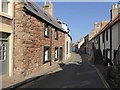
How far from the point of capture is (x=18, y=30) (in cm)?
1658

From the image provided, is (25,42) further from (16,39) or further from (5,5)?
(5,5)

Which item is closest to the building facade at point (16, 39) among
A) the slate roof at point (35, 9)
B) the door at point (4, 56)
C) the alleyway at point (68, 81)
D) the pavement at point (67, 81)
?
the door at point (4, 56)

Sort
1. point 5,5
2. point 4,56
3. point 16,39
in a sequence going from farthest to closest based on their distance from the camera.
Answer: point 16,39, point 4,56, point 5,5

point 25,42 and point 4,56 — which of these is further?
→ point 25,42

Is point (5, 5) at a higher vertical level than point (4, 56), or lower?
higher

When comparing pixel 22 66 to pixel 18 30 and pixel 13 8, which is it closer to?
pixel 18 30

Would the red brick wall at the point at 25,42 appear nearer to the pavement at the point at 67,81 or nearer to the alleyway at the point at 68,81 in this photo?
the pavement at the point at 67,81

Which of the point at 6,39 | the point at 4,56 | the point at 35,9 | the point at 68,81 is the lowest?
the point at 68,81

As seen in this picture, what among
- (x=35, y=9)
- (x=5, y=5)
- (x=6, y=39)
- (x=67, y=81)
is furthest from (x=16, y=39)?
(x=35, y=9)

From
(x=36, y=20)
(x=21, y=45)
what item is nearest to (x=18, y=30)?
(x=21, y=45)

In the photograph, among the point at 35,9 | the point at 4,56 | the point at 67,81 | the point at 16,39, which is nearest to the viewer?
the point at 67,81

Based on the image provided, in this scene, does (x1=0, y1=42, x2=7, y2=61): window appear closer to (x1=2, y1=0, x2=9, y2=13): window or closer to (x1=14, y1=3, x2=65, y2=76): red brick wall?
(x1=14, y1=3, x2=65, y2=76): red brick wall

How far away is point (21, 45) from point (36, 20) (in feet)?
13.4

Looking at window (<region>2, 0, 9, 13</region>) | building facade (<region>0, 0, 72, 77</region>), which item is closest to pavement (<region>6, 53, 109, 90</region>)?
building facade (<region>0, 0, 72, 77</region>)
